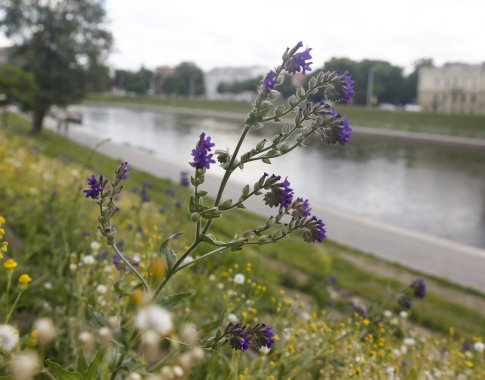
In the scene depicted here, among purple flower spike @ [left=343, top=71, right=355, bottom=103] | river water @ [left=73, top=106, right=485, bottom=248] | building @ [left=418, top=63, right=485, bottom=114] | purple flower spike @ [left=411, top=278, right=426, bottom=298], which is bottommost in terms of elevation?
river water @ [left=73, top=106, right=485, bottom=248]

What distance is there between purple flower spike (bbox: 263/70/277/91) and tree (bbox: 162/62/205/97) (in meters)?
123

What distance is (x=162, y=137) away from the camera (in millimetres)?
29812

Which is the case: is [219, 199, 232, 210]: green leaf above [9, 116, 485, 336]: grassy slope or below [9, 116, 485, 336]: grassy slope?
above

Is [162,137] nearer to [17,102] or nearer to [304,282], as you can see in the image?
[17,102]

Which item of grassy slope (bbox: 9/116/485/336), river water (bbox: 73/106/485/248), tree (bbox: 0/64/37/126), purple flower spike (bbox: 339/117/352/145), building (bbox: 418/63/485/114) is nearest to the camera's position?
purple flower spike (bbox: 339/117/352/145)

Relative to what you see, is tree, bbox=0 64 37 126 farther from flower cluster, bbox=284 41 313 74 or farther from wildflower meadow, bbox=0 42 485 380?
flower cluster, bbox=284 41 313 74

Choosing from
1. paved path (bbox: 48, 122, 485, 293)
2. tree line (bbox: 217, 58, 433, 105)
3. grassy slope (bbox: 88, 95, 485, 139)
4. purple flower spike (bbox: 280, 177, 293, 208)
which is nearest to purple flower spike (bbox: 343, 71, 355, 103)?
purple flower spike (bbox: 280, 177, 293, 208)

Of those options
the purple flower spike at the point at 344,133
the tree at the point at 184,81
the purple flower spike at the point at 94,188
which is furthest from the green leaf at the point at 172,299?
the tree at the point at 184,81

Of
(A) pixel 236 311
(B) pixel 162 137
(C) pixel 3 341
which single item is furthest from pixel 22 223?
(B) pixel 162 137

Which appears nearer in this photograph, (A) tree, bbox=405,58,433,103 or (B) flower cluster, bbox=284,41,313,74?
(B) flower cluster, bbox=284,41,313,74

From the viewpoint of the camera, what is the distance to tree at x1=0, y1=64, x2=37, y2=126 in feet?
55.5

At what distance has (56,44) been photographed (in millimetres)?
20078

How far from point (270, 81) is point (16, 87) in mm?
17811

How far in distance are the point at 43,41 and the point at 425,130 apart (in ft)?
107
